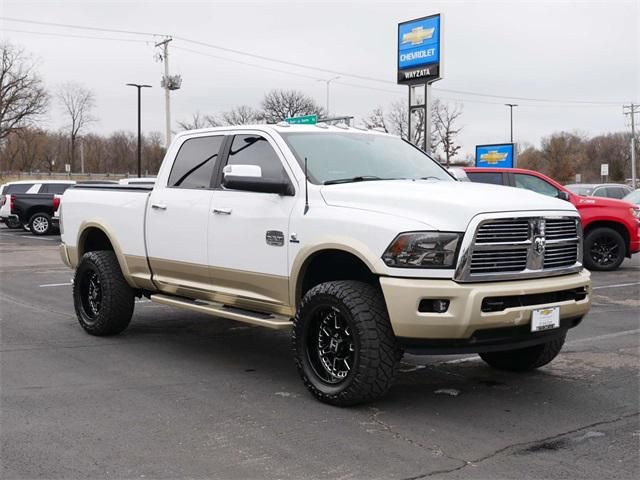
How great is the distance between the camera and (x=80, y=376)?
6.01m

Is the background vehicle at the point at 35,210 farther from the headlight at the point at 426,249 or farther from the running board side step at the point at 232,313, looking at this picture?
the headlight at the point at 426,249

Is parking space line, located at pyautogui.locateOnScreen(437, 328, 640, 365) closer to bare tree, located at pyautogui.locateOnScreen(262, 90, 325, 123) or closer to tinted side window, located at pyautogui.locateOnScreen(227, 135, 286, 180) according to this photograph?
tinted side window, located at pyautogui.locateOnScreen(227, 135, 286, 180)

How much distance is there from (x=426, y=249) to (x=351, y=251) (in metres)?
0.54

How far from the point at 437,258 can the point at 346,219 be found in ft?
2.43

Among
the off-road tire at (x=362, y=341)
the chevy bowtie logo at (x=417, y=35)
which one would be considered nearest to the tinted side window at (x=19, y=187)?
the chevy bowtie logo at (x=417, y=35)

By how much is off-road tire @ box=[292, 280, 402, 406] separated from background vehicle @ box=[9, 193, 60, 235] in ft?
74.5

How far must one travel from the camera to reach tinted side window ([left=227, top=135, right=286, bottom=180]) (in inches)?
234

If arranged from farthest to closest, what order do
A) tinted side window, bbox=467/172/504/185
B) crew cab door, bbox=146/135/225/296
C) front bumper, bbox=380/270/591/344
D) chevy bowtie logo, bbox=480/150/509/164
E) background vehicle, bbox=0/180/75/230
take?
chevy bowtie logo, bbox=480/150/509/164 < background vehicle, bbox=0/180/75/230 < tinted side window, bbox=467/172/504/185 < crew cab door, bbox=146/135/225/296 < front bumper, bbox=380/270/591/344

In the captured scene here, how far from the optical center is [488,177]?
46.7 ft

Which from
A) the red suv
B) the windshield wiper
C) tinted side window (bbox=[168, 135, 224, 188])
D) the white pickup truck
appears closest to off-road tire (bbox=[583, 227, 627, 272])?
the red suv

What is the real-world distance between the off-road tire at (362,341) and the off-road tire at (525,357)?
159cm

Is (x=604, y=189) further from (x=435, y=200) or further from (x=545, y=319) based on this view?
(x=435, y=200)

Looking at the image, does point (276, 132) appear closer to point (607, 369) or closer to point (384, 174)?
point (384, 174)

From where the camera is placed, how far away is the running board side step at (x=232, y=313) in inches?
222
